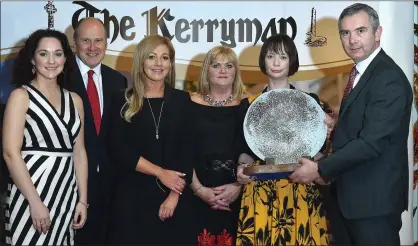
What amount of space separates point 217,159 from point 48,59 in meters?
1.22

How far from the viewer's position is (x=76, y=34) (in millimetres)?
4449

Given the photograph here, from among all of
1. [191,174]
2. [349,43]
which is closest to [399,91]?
[349,43]

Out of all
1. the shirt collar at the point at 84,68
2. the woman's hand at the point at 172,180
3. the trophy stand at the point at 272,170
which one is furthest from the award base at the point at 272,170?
the shirt collar at the point at 84,68

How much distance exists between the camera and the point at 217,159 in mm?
4012

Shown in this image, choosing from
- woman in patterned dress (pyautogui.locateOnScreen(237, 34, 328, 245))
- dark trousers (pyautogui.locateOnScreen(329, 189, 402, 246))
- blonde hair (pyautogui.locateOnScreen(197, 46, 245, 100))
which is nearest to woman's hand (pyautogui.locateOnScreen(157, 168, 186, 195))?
woman in patterned dress (pyautogui.locateOnScreen(237, 34, 328, 245))

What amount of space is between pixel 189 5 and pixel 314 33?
3.14 ft

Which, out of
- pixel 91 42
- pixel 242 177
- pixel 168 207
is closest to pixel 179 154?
pixel 168 207

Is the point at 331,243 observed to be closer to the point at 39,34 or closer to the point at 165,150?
the point at 165,150

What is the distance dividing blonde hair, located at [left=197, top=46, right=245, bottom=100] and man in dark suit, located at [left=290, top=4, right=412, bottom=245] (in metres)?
0.91

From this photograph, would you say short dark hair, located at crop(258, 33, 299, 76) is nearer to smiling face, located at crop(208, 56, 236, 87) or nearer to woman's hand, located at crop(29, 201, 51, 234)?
smiling face, located at crop(208, 56, 236, 87)

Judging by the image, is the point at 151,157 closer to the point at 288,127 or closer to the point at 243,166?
the point at 243,166

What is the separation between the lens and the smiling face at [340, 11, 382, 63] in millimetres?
3332

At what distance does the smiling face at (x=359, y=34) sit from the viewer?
3332 millimetres

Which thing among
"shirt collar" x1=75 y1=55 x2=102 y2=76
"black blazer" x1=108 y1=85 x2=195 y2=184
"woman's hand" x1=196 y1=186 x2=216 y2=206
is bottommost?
"woman's hand" x1=196 y1=186 x2=216 y2=206
